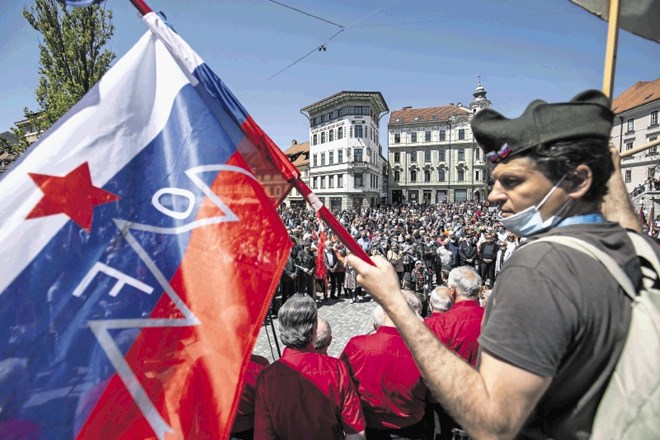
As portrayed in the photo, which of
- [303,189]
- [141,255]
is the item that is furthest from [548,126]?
[141,255]

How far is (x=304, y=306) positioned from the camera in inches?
108

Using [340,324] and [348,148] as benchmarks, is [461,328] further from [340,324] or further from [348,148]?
[348,148]

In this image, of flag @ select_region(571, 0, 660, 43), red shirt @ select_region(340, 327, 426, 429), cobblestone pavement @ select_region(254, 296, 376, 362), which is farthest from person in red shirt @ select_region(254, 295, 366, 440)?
cobblestone pavement @ select_region(254, 296, 376, 362)

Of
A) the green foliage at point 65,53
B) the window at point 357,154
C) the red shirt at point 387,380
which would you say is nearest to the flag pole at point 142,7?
the red shirt at point 387,380

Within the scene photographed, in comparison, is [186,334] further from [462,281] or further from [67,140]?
[462,281]

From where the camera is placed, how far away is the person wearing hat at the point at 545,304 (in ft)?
3.12

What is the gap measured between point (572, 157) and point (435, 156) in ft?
236

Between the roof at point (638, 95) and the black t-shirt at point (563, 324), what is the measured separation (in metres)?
54.5

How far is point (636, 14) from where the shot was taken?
240cm

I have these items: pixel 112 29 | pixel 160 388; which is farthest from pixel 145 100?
pixel 112 29

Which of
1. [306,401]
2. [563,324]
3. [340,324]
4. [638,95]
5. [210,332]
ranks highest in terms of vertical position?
[638,95]

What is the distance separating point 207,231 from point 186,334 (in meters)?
0.47

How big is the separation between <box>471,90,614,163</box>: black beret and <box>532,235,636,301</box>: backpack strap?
0.98 ft

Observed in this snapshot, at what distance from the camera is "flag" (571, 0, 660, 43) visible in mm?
2309
